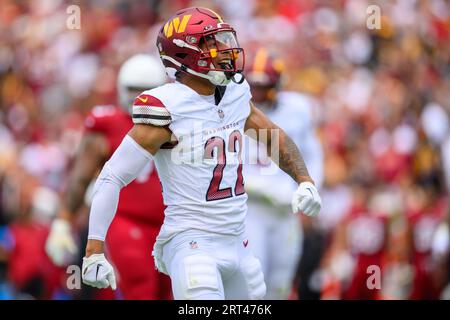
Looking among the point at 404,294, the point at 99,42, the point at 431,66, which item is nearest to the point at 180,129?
the point at 404,294

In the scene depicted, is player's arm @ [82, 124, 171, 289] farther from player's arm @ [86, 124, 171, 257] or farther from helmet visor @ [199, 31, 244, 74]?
helmet visor @ [199, 31, 244, 74]

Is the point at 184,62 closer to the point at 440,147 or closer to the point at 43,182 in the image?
the point at 440,147

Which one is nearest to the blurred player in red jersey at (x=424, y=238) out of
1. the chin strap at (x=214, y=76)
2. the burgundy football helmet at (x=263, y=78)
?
the burgundy football helmet at (x=263, y=78)

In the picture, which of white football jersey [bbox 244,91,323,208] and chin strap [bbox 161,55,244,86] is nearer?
chin strap [bbox 161,55,244,86]

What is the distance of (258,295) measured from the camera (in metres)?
6.38

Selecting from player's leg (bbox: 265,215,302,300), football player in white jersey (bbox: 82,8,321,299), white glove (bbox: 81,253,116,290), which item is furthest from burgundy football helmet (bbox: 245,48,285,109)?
white glove (bbox: 81,253,116,290)

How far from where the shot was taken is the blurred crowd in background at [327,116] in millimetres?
10695

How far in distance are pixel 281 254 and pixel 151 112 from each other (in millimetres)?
2992

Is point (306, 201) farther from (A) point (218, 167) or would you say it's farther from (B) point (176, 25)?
(B) point (176, 25)

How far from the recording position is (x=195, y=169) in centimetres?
616

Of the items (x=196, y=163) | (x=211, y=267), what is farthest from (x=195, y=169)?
(x=211, y=267)

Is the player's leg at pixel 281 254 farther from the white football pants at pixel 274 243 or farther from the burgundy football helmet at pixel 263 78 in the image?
the burgundy football helmet at pixel 263 78

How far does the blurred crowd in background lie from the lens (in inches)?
421

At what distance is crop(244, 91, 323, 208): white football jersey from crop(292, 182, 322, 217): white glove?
202 centimetres
